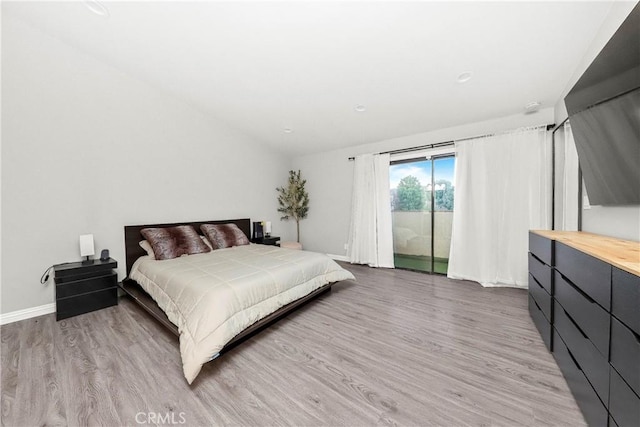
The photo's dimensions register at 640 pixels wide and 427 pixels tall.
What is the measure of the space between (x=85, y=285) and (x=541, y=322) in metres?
4.46

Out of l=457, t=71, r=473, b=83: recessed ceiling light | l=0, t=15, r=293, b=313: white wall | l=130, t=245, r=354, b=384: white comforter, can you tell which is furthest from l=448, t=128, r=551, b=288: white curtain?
l=0, t=15, r=293, b=313: white wall

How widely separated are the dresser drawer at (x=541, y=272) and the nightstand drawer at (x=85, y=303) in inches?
168

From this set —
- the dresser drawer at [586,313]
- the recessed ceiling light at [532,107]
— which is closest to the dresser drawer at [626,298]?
the dresser drawer at [586,313]

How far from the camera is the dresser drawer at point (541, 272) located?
5.75ft

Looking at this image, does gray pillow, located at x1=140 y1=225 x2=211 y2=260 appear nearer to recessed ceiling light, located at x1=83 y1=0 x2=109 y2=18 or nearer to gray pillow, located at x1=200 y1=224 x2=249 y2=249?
gray pillow, located at x1=200 y1=224 x2=249 y2=249

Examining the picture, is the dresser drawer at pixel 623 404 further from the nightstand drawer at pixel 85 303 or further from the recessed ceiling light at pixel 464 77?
the nightstand drawer at pixel 85 303

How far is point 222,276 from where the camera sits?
207cm

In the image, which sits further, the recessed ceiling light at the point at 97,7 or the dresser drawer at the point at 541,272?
the recessed ceiling light at the point at 97,7

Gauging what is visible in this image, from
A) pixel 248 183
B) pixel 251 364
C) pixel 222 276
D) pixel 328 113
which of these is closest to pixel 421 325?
pixel 251 364

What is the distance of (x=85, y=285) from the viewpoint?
2447 mm

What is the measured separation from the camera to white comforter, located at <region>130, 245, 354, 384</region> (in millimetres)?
1607

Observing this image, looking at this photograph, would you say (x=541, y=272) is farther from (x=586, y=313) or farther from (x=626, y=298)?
(x=626, y=298)

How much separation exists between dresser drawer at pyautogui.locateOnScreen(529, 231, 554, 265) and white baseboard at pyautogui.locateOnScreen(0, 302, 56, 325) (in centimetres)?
474

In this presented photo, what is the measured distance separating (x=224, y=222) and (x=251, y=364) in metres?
2.90
